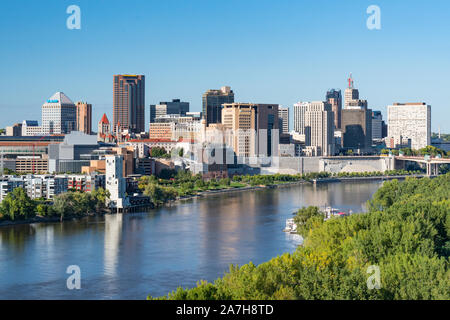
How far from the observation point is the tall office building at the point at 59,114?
5403 centimetres

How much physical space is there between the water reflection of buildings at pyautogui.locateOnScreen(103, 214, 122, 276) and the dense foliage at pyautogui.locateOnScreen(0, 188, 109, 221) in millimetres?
756

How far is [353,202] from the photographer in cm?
2569

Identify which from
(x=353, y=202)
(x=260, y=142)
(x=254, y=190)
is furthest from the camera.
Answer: (x=260, y=142)

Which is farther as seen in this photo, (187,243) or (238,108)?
(238,108)

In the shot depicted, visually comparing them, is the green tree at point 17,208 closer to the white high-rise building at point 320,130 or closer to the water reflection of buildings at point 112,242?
the water reflection of buildings at point 112,242

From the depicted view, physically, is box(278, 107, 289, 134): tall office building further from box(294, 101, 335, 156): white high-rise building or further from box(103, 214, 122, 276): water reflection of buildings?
box(103, 214, 122, 276): water reflection of buildings

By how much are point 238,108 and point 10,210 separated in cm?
2773

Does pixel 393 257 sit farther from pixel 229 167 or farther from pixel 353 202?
pixel 229 167

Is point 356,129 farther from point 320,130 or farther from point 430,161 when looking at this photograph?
point 430,161

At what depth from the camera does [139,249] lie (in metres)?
15.0

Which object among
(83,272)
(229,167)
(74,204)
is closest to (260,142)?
(229,167)

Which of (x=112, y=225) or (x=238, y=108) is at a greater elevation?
(x=238, y=108)

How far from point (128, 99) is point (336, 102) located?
68.7ft

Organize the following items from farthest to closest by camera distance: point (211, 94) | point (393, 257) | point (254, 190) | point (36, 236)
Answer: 1. point (211, 94)
2. point (254, 190)
3. point (36, 236)
4. point (393, 257)
